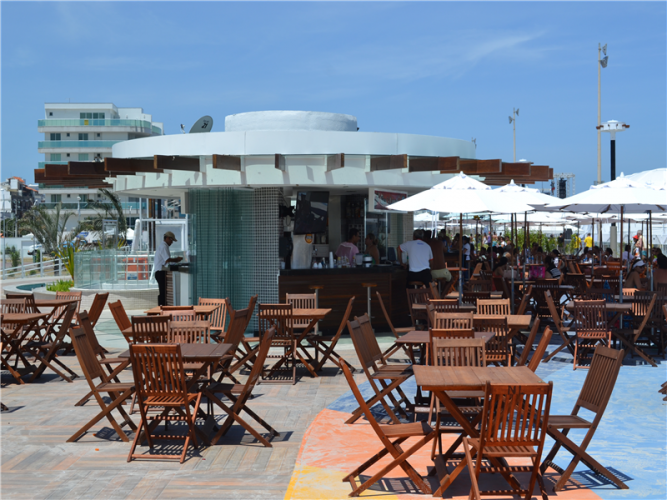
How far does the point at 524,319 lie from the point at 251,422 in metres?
3.67

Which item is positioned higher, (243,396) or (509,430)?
(509,430)

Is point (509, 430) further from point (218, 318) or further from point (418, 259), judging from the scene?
point (418, 259)

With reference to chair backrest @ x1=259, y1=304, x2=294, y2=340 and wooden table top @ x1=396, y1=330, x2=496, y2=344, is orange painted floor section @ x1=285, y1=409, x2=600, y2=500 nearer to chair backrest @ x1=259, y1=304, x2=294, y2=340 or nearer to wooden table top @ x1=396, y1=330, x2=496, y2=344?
wooden table top @ x1=396, y1=330, x2=496, y2=344

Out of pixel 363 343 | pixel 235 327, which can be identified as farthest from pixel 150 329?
pixel 363 343

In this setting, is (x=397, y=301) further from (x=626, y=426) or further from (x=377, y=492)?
(x=377, y=492)

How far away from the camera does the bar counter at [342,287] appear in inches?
475

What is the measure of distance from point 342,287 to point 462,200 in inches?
128

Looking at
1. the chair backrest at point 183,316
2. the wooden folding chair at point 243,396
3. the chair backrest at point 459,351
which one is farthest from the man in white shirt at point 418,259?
the wooden folding chair at point 243,396

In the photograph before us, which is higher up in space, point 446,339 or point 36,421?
point 446,339

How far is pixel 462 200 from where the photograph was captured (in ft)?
32.2

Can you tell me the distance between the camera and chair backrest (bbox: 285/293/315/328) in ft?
33.1

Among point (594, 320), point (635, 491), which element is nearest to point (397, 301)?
point (594, 320)

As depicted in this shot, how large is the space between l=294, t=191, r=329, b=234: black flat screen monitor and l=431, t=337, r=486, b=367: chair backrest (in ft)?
22.6

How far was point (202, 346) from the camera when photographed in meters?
6.79
